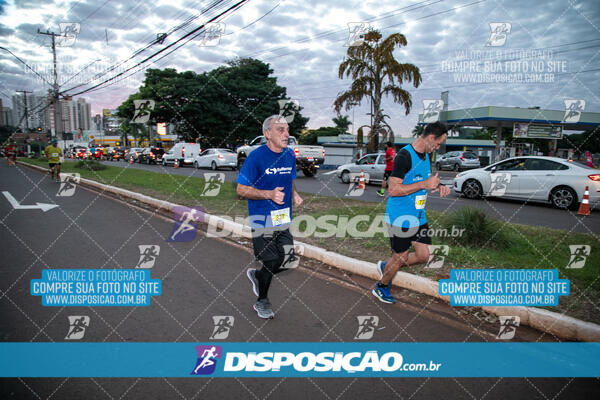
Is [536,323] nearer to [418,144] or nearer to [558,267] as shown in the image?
[558,267]

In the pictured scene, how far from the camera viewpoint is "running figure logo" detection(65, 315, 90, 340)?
3.18 meters

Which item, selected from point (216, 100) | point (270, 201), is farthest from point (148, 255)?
point (216, 100)

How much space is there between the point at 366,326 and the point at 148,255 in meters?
3.61

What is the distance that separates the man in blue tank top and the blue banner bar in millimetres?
956

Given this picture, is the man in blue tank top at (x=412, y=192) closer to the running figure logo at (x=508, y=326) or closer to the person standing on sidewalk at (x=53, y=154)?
the running figure logo at (x=508, y=326)

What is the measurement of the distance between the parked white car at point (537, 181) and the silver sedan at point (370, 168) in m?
4.41

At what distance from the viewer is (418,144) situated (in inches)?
141

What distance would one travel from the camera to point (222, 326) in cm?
339

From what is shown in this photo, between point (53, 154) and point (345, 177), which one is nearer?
point (53, 154)

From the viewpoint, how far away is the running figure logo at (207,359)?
9.03ft

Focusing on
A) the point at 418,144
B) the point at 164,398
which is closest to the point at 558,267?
the point at 418,144

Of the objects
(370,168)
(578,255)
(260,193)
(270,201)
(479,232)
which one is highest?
(260,193)

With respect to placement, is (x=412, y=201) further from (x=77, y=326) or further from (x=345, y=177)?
(x=345, y=177)

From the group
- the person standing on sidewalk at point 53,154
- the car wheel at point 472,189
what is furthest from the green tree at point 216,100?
the car wheel at point 472,189
